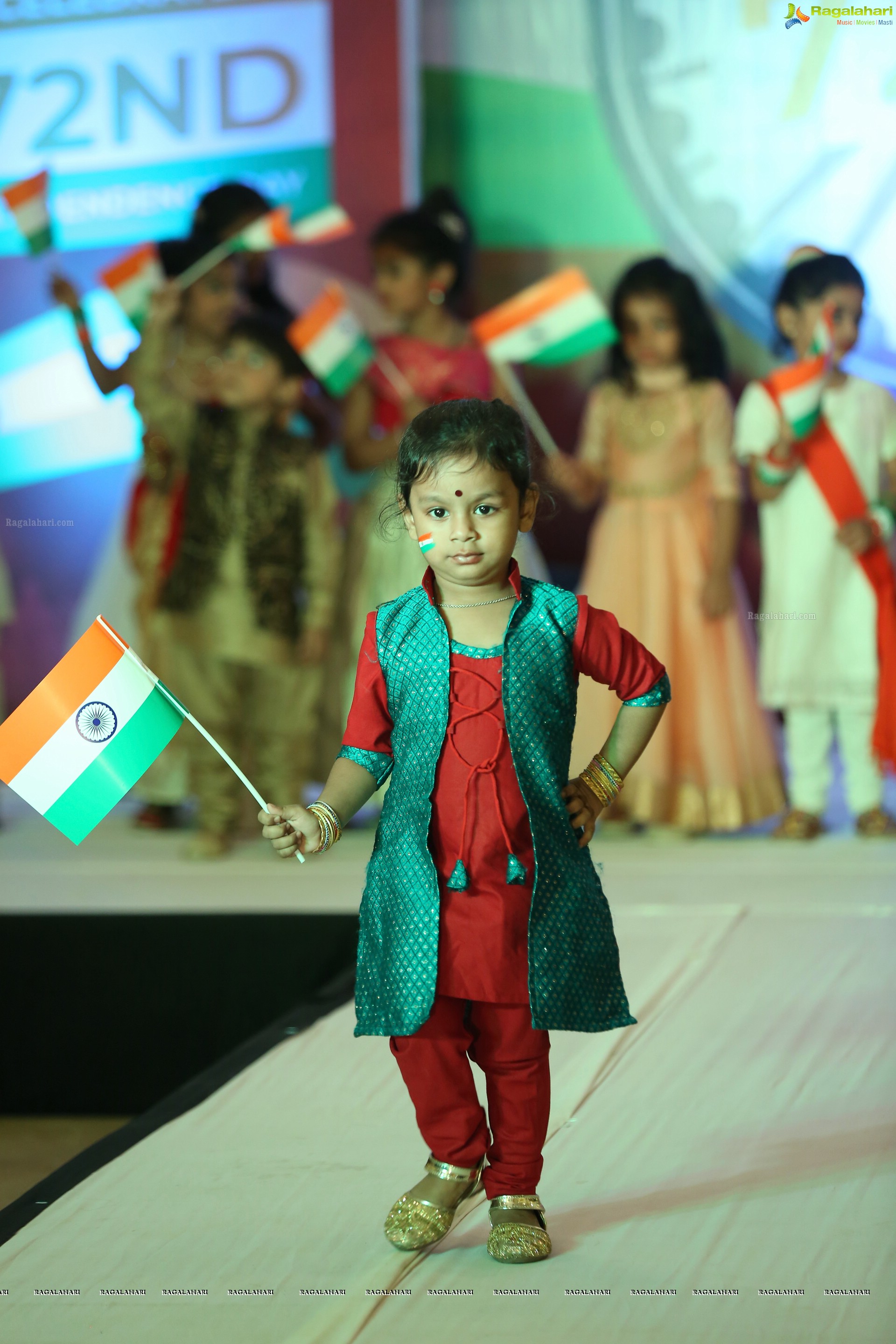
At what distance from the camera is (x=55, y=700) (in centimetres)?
137

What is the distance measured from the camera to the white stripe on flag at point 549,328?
305 cm

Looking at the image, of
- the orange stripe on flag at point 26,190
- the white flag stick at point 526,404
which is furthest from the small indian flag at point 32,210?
the white flag stick at point 526,404

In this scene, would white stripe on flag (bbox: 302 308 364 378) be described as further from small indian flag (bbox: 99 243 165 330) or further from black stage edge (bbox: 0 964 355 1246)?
black stage edge (bbox: 0 964 355 1246)

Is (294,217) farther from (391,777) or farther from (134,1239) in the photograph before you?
(134,1239)

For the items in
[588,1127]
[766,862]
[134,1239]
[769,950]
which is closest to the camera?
[134,1239]

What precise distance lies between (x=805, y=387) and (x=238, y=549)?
131 cm

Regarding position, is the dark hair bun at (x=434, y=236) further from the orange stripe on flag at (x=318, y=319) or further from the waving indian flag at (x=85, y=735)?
the waving indian flag at (x=85, y=735)

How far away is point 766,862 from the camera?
3.01 meters

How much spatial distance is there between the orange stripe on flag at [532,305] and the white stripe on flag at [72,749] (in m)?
1.87

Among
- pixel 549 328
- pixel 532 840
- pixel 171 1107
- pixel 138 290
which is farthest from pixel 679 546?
pixel 532 840

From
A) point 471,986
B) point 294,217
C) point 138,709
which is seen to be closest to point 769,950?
point 471,986

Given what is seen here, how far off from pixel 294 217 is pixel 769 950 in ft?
7.16

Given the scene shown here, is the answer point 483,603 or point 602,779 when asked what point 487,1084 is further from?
point 483,603

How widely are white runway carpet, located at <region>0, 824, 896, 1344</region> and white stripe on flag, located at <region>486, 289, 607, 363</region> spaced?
4.47 feet
